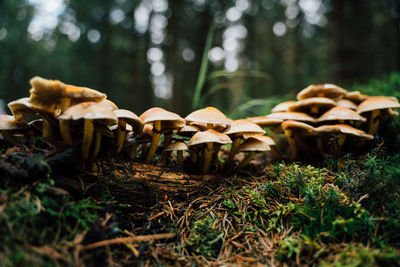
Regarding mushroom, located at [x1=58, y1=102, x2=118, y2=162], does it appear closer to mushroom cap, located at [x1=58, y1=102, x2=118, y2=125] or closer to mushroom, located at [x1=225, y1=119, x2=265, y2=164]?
mushroom cap, located at [x1=58, y1=102, x2=118, y2=125]

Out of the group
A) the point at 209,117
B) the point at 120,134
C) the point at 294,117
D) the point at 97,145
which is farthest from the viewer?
the point at 294,117

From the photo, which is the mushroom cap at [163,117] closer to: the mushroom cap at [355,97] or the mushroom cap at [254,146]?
the mushroom cap at [254,146]

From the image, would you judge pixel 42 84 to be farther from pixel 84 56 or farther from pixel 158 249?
pixel 84 56

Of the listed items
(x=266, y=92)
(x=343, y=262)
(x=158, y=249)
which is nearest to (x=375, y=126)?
(x=343, y=262)

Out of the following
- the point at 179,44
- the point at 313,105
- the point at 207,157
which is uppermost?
the point at 179,44


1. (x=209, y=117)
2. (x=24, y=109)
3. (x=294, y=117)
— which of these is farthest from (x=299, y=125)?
(x=24, y=109)

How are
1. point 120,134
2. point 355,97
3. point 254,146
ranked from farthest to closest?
point 355,97
point 254,146
point 120,134

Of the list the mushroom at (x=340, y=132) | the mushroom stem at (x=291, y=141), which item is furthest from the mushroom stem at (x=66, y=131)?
the mushroom at (x=340, y=132)

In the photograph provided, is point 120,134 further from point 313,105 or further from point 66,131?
point 313,105
